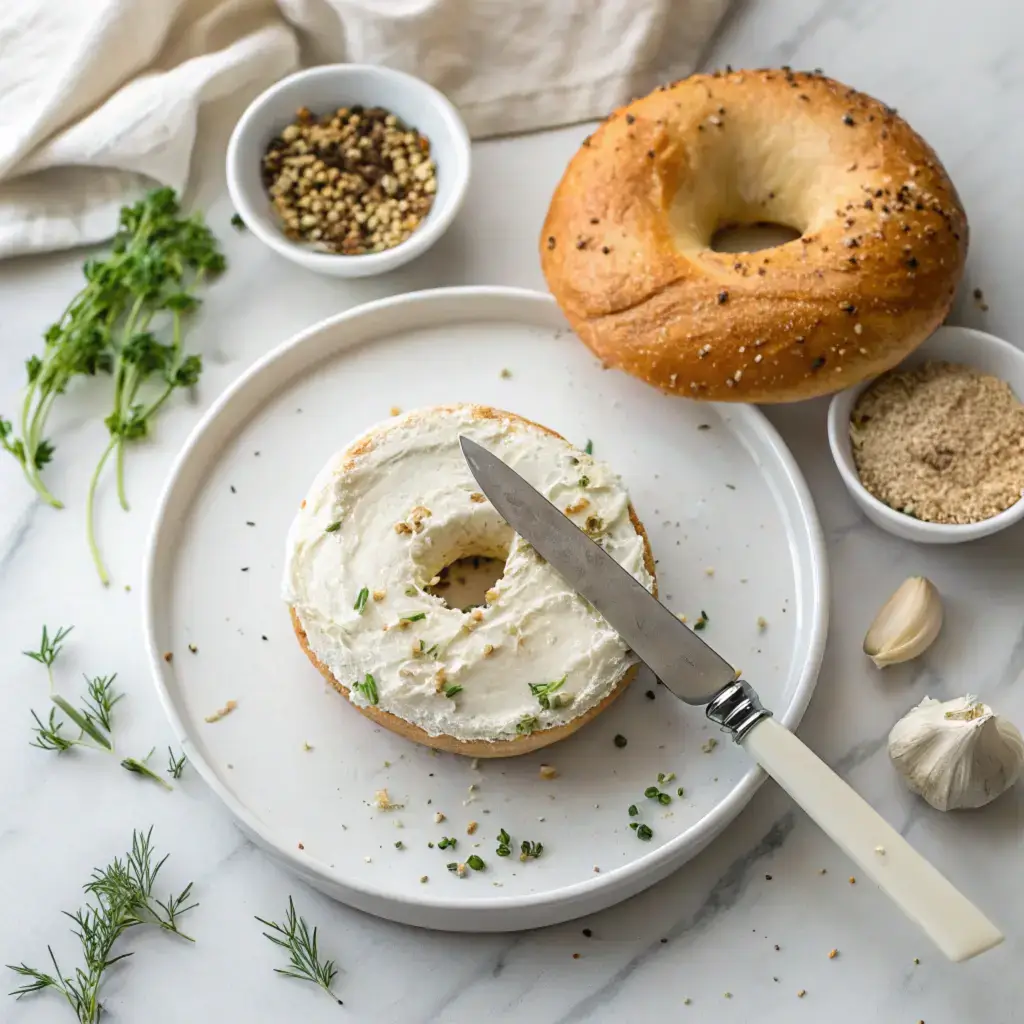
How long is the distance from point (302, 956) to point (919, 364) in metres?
1.52

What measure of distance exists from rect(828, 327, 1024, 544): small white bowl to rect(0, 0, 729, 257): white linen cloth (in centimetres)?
84

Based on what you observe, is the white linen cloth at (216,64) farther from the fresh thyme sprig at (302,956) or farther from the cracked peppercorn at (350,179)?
the fresh thyme sprig at (302,956)

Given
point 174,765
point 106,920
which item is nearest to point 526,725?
point 174,765

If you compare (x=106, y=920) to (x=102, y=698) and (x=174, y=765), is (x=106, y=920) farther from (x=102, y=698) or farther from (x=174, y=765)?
(x=102, y=698)

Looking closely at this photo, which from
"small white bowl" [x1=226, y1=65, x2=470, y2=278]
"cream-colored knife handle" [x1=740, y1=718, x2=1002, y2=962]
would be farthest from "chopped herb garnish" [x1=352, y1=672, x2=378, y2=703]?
"small white bowl" [x1=226, y1=65, x2=470, y2=278]

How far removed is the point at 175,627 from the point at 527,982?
860mm

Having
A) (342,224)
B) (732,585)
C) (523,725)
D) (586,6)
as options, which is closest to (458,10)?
(586,6)

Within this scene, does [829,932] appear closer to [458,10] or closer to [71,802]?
[71,802]

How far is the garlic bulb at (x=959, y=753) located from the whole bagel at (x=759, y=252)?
0.59 m

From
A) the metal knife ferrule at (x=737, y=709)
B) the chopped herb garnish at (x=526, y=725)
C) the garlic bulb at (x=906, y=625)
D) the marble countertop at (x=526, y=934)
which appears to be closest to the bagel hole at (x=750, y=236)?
the marble countertop at (x=526, y=934)

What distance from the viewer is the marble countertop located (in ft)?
6.06

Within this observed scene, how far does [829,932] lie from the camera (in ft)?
6.11

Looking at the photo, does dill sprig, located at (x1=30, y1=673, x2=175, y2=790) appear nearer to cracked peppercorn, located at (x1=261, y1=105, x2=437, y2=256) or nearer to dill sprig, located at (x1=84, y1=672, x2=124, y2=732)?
dill sprig, located at (x1=84, y1=672, x2=124, y2=732)

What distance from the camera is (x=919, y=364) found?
2.15 m
